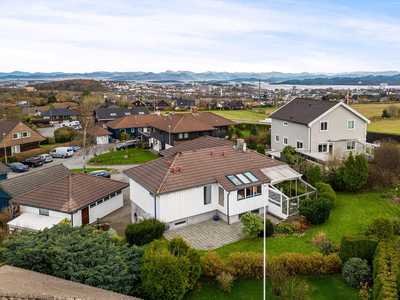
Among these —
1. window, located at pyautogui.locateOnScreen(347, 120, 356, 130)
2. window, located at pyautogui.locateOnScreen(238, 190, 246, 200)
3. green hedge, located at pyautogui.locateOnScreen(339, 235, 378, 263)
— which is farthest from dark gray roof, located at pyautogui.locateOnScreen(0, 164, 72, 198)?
window, located at pyautogui.locateOnScreen(347, 120, 356, 130)

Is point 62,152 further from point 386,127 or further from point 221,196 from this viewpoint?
point 386,127

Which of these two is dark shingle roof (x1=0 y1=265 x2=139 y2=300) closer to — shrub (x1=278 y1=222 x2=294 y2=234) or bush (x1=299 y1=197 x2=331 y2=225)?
shrub (x1=278 y1=222 x2=294 y2=234)

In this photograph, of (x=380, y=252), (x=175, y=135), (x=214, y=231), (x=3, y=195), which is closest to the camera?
(x=380, y=252)

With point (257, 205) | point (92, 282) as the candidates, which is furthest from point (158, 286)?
point (257, 205)

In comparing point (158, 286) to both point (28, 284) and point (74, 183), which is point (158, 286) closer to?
point (28, 284)

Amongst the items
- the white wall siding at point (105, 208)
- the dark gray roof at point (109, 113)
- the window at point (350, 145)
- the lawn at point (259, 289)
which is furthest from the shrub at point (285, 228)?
the dark gray roof at point (109, 113)

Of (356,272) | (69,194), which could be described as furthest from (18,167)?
(356,272)
